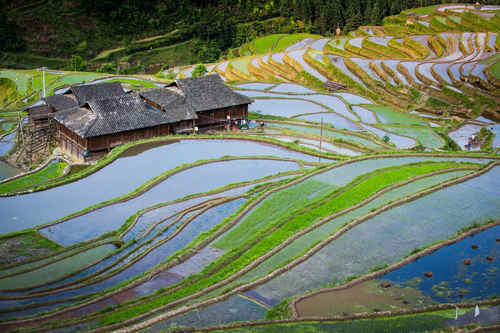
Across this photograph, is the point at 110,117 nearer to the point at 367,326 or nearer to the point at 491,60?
the point at 367,326

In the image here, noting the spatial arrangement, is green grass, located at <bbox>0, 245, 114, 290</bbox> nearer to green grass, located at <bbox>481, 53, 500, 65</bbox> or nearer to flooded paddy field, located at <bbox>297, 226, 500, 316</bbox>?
flooded paddy field, located at <bbox>297, 226, 500, 316</bbox>

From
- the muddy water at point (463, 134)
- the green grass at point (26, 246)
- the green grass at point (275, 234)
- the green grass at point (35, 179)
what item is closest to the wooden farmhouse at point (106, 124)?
the green grass at point (35, 179)

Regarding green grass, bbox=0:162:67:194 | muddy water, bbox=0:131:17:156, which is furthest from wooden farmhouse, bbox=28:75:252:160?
muddy water, bbox=0:131:17:156

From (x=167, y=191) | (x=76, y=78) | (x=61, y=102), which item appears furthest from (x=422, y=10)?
(x=167, y=191)

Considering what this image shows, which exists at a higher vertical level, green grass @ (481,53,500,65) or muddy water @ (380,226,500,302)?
green grass @ (481,53,500,65)

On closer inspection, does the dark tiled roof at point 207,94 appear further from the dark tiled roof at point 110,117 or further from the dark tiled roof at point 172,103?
the dark tiled roof at point 110,117

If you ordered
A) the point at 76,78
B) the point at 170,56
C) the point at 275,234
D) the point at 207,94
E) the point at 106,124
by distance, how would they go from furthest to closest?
the point at 170,56, the point at 76,78, the point at 207,94, the point at 106,124, the point at 275,234
